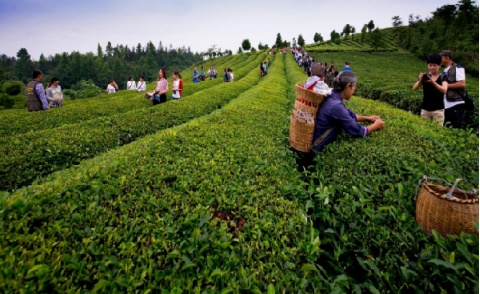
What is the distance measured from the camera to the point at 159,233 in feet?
7.30

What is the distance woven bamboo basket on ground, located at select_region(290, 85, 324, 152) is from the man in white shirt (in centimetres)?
345

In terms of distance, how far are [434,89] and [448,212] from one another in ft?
16.0

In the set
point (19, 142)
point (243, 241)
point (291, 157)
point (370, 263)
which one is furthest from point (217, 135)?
point (19, 142)

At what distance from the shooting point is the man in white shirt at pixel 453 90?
5.59m

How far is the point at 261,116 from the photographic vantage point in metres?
6.98

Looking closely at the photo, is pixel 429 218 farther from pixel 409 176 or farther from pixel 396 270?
pixel 409 176

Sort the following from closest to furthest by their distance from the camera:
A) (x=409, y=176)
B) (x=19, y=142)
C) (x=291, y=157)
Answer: (x=409, y=176)
(x=291, y=157)
(x=19, y=142)

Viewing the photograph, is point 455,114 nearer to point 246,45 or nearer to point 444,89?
point 444,89

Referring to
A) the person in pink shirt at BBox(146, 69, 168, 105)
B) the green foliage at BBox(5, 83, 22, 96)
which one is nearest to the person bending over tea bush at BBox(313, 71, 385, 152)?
the person in pink shirt at BBox(146, 69, 168, 105)

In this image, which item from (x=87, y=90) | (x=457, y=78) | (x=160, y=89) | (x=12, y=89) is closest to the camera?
(x=457, y=78)

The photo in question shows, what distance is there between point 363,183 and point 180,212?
87.5 inches

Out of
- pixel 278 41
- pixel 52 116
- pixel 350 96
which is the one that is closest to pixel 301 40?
pixel 278 41

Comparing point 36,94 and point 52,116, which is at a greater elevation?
point 36,94

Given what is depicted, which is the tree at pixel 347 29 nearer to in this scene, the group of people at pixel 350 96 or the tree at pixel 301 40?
the tree at pixel 301 40
